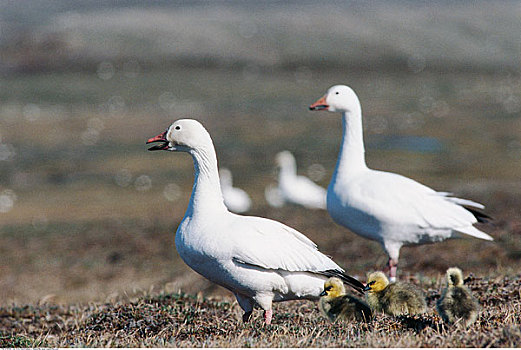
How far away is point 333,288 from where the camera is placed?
6184mm

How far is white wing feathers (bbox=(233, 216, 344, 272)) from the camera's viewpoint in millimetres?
5938

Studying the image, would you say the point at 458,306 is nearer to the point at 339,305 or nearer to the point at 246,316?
the point at 339,305

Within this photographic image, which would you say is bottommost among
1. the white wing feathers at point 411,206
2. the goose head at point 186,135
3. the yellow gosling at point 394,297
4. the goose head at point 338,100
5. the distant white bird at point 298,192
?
the distant white bird at point 298,192

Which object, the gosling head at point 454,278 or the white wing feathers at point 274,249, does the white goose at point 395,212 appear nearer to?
the white wing feathers at point 274,249

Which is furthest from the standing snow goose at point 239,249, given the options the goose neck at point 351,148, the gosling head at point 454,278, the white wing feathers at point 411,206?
the goose neck at point 351,148

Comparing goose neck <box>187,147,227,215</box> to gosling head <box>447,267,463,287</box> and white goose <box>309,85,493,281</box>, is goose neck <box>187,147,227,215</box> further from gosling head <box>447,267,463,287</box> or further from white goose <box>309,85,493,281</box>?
white goose <box>309,85,493,281</box>

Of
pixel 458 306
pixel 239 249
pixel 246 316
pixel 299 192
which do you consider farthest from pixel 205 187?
pixel 299 192

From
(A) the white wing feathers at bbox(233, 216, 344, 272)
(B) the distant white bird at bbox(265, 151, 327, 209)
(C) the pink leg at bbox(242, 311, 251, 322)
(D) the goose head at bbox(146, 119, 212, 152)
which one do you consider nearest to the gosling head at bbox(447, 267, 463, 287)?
(A) the white wing feathers at bbox(233, 216, 344, 272)

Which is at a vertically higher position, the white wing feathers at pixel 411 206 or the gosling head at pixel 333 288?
the white wing feathers at pixel 411 206

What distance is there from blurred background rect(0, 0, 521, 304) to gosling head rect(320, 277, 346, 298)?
4.26 meters

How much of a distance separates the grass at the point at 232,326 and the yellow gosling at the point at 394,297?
0.42ft

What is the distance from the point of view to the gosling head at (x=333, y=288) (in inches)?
243

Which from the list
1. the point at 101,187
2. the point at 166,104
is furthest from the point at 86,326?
the point at 166,104

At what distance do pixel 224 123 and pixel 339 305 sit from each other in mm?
45305
